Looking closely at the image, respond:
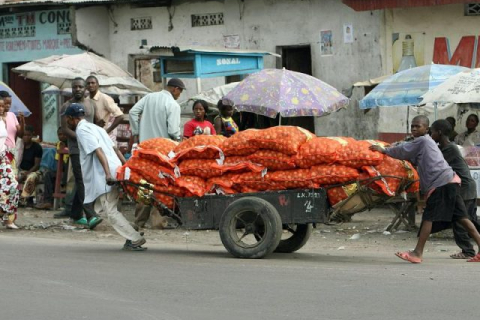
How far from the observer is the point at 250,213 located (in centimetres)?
1055

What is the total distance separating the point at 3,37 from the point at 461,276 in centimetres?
1800

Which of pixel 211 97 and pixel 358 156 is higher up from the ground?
pixel 211 97

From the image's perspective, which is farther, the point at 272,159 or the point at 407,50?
the point at 407,50

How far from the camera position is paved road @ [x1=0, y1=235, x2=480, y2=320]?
772 cm

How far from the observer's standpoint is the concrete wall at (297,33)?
1905 centimetres

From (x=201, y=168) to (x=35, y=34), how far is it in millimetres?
14903

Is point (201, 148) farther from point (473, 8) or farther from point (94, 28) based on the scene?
point (94, 28)

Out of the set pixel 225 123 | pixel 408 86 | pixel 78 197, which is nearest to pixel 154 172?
pixel 78 197

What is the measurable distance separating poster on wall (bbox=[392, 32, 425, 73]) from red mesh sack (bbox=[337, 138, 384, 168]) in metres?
8.38

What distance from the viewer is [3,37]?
2514 cm

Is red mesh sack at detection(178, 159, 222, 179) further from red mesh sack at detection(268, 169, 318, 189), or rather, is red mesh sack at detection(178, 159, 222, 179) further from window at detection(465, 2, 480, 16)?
window at detection(465, 2, 480, 16)

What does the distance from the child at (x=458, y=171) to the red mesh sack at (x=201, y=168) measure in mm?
2219

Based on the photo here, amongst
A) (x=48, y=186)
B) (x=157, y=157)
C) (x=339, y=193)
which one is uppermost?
(x=157, y=157)

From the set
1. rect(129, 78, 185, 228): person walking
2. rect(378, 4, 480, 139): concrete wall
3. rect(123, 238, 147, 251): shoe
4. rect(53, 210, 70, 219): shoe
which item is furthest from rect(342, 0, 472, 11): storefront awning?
rect(123, 238, 147, 251): shoe
